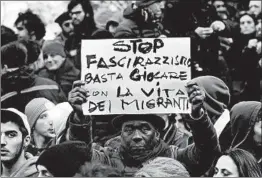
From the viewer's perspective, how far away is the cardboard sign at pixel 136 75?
19.5 feet

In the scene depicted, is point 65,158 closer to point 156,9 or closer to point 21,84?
point 21,84

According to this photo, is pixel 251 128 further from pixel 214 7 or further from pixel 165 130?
pixel 214 7

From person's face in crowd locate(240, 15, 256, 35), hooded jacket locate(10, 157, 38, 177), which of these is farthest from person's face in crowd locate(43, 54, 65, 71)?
person's face in crowd locate(240, 15, 256, 35)

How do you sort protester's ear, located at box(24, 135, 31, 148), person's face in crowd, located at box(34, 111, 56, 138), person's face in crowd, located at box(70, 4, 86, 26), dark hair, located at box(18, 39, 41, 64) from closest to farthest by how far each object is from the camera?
protester's ear, located at box(24, 135, 31, 148) < person's face in crowd, located at box(34, 111, 56, 138) < dark hair, located at box(18, 39, 41, 64) < person's face in crowd, located at box(70, 4, 86, 26)

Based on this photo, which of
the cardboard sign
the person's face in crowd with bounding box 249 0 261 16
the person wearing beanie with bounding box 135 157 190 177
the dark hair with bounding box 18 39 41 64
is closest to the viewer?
the person wearing beanie with bounding box 135 157 190 177

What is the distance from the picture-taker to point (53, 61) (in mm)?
6863

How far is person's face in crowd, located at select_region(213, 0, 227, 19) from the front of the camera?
7.09 metres

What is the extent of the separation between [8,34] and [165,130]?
5.86 feet

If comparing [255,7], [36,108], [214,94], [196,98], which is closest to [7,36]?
[36,108]

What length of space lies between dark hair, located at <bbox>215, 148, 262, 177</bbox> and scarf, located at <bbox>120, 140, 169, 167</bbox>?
1.40ft

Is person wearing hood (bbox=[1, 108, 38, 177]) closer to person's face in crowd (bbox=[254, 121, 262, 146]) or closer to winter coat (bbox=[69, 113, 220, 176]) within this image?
winter coat (bbox=[69, 113, 220, 176])

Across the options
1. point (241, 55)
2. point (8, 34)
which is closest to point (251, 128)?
point (241, 55)

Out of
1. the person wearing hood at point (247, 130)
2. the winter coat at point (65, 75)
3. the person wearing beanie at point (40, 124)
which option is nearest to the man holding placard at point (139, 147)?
the person wearing hood at point (247, 130)

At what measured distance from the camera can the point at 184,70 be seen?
5973mm
